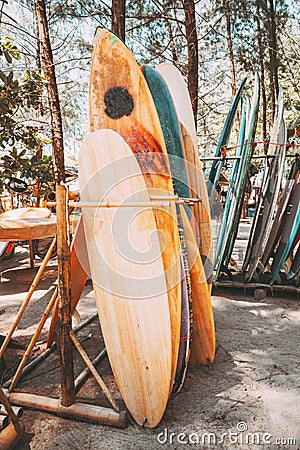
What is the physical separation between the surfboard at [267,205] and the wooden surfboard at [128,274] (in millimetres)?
2322

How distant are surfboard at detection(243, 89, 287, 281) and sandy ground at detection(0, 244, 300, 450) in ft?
2.63

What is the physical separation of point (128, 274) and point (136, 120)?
0.86 meters

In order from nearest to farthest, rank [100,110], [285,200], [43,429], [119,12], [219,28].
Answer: [43,429], [100,110], [285,200], [119,12], [219,28]

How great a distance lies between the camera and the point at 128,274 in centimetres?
195

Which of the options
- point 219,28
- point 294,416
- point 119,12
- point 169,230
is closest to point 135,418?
point 294,416

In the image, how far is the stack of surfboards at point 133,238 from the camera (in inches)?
74.5

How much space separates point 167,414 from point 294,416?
0.65m

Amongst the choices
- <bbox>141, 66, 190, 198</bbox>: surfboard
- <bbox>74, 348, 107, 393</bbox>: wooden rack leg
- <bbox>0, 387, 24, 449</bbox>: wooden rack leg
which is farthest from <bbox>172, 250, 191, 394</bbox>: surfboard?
<bbox>0, 387, 24, 449</bbox>: wooden rack leg

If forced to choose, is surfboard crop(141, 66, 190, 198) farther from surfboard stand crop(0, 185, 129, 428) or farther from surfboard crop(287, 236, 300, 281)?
surfboard crop(287, 236, 300, 281)

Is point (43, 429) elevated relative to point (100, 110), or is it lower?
lower

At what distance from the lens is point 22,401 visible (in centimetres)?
201

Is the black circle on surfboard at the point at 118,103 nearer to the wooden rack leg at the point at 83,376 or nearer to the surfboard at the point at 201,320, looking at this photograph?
the surfboard at the point at 201,320

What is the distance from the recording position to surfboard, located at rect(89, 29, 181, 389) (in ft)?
6.78

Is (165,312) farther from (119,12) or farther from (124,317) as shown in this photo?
(119,12)
